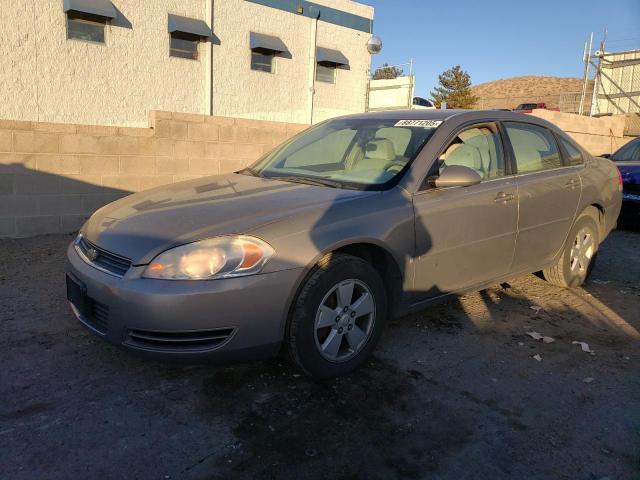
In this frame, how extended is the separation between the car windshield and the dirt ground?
46.7 inches

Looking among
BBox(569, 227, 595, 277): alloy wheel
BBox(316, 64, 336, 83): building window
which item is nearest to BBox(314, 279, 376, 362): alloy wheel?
BBox(569, 227, 595, 277): alloy wheel

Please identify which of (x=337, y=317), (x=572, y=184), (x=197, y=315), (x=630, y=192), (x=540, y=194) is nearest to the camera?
(x=197, y=315)

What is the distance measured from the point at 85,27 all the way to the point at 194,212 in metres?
8.41

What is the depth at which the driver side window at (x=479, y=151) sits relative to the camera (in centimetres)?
383

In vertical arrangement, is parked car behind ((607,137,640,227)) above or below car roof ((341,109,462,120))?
below

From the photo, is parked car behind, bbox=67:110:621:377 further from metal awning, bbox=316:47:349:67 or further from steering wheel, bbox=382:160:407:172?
metal awning, bbox=316:47:349:67

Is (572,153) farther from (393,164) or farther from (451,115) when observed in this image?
(393,164)

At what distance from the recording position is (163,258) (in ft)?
8.90

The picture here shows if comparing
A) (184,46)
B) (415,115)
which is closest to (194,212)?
(415,115)

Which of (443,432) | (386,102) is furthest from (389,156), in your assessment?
(386,102)

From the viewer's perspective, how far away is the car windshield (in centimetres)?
363

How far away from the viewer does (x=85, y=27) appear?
9695 millimetres

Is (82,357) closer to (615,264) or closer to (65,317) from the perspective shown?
(65,317)

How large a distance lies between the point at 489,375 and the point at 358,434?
43.1 inches
